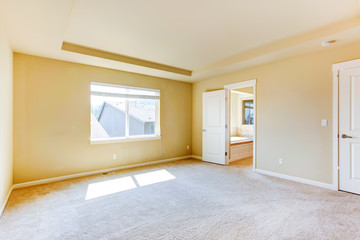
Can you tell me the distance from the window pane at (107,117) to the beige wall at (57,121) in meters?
0.18

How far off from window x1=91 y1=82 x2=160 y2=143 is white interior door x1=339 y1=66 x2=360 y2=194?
3993mm

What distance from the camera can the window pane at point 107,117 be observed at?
414cm

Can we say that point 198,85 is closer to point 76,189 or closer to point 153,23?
point 153,23

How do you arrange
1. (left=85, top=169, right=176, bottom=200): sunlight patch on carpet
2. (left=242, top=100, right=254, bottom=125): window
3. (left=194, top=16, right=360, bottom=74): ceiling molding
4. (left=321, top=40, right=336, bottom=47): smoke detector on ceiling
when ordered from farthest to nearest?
(left=242, top=100, right=254, bottom=125): window → (left=85, top=169, right=176, bottom=200): sunlight patch on carpet → (left=321, top=40, right=336, bottom=47): smoke detector on ceiling → (left=194, top=16, right=360, bottom=74): ceiling molding

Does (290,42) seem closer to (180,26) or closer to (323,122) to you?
(323,122)

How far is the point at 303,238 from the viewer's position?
183 centimetres

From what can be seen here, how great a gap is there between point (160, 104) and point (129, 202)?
3.03 meters

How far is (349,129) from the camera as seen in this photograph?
2.94 metres

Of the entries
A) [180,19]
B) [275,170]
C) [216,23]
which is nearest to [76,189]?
[180,19]

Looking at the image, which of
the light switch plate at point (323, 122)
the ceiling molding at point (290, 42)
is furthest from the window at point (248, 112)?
the light switch plate at point (323, 122)

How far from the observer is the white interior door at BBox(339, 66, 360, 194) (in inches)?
113

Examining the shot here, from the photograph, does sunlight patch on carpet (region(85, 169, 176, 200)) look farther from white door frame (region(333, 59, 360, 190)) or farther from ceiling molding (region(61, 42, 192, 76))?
white door frame (region(333, 59, 360, 190))

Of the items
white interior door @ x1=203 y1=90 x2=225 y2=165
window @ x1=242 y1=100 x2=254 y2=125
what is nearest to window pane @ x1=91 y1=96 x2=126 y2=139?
white interior door @ x1=203 y1=90 x2=225 y2=165

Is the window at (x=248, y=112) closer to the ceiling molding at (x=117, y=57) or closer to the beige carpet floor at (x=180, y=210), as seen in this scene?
the ceiling molding at (x=117, y=57)
